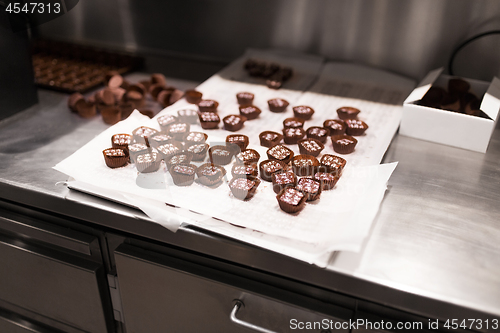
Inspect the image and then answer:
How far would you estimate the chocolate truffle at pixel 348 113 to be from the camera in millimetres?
1458

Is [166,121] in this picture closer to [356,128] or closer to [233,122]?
[233,122]

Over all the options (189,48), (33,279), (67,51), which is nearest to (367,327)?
(33,279)

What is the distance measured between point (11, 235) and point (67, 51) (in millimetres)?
1215

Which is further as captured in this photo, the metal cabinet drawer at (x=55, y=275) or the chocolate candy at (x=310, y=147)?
the chocolate candy at (x=310, y=147)

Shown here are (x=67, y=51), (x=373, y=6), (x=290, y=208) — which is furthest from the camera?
(x=67, y=51)

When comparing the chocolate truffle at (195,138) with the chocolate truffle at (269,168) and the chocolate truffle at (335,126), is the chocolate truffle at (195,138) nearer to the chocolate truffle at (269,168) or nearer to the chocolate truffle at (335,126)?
the chocolate truffle at (269,168)

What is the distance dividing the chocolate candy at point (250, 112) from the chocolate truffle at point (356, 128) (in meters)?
0.32

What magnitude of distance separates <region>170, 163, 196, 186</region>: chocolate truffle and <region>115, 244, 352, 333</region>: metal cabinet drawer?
0.65 ft

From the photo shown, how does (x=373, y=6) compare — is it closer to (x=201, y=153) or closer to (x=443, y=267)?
(x=201, y=153)

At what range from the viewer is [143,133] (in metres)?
1.30

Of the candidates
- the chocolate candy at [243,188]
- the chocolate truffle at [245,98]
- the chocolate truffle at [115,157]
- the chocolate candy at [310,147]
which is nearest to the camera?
the chocolate candy at [243,188]

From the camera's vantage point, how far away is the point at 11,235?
122 centimetres

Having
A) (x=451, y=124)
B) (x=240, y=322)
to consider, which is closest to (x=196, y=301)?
(x=240, y=322)

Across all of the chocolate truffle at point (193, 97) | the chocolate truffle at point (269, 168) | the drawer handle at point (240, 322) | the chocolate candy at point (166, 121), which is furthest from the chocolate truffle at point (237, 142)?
the drawer handle at point (240, 322)
